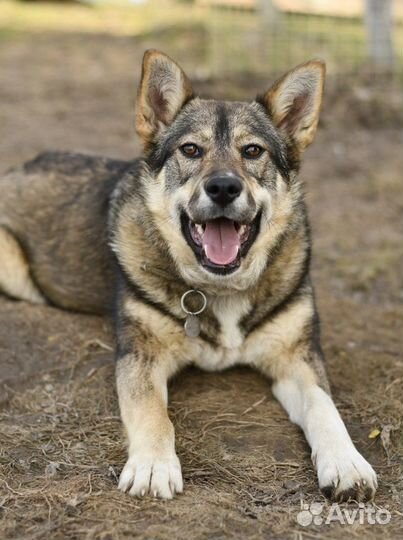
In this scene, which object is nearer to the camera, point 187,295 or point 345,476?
point 345,476

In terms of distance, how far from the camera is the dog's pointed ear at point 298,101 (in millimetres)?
4723

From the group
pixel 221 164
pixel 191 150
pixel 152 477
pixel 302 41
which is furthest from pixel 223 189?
pixel 302 41

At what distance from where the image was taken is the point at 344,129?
35.2ft

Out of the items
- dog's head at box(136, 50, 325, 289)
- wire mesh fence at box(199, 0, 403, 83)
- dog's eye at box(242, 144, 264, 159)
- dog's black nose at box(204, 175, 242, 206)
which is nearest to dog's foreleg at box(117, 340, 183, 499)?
dog's head at box(136, 50, 325, 289)

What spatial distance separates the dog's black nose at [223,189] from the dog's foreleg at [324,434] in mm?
1168

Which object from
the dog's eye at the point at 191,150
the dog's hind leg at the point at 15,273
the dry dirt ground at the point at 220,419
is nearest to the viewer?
the dry dirt ground at the point at 220,419

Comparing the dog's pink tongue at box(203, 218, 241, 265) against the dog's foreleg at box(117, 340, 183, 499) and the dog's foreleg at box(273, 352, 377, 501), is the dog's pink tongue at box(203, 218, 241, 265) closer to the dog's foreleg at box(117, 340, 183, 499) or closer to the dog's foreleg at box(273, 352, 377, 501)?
the dog's foreleg at box(117, 340, 183, 499)

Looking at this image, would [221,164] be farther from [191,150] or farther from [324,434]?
[324,434]

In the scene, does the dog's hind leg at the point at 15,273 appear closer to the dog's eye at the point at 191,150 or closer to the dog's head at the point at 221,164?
the dog's head at the point at 221,164

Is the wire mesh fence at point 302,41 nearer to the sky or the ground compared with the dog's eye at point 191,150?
nearer to the ground

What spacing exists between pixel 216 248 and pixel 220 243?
0.04 metres

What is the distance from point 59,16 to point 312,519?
15.5 m

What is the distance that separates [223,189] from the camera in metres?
4.09

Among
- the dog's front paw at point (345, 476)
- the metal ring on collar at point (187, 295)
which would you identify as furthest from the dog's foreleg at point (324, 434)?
the metal ring on collar at point (187, 295)
